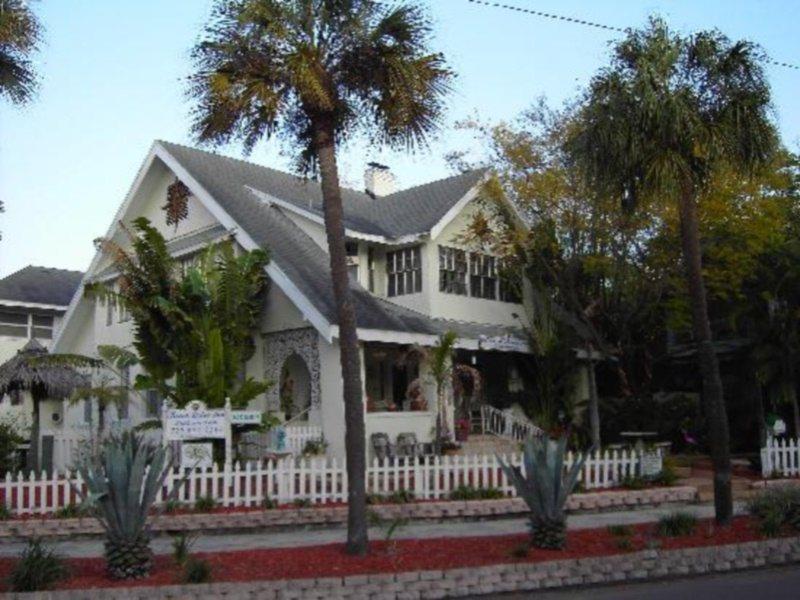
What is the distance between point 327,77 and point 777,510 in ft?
27.8

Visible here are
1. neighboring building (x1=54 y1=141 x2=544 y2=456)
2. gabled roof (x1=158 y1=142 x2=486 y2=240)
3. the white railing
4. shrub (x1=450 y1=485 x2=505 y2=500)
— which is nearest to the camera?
shrub (x1=450 y1=485 x2=505 y2=500)

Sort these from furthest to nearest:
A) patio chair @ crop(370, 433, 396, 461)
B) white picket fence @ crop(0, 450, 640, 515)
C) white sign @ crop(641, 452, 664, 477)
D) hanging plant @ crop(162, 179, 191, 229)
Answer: hanging plant @ crop(162, 179, 191, 229), patio chair @ crop(370, 433, 396, 461), white sign @ crop(641, 452, 664, 477), white picket fence @ crop(0, 450, 640, 515)

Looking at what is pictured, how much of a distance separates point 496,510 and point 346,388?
509 centimetres

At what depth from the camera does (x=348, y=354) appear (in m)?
11.5

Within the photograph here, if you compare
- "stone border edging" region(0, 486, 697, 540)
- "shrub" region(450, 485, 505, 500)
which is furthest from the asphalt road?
"shrub" region(450, 485, 505, 500)

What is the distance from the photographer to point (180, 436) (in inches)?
630

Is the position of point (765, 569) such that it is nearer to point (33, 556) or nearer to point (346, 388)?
point (346, 388)

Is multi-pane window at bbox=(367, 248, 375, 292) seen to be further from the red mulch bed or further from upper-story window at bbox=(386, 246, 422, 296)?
the red mulch bed

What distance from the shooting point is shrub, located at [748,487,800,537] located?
12.3m

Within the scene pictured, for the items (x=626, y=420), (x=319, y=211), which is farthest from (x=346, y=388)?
(x=626, y=420)

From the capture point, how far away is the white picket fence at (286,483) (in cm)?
1445

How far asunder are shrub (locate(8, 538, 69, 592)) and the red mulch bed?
16 centimetres

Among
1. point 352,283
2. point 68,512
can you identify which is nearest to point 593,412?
point 352,283

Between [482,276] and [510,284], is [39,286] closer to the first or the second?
[482,276]
